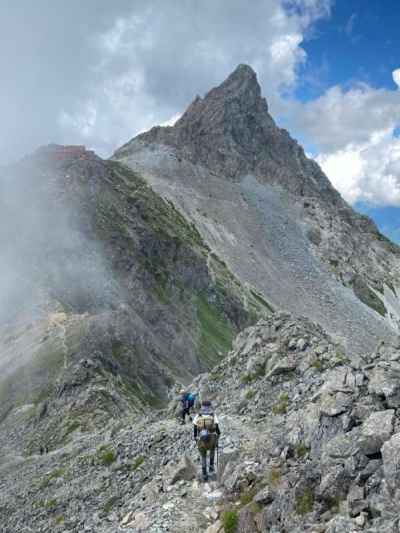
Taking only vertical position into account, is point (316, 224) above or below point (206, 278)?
above

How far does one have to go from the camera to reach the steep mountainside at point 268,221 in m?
132

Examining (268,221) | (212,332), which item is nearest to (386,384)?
(212,332)

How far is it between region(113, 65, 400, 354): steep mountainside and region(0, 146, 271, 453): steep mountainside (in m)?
12.8

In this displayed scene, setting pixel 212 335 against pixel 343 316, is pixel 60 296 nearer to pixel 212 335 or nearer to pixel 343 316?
pixel 212 335

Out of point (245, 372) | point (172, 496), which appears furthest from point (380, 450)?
point (245, 372)

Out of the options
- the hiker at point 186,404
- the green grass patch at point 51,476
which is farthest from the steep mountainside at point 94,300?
the hiker at point 186,404

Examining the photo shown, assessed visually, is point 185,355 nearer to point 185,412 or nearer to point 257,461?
point 185,412

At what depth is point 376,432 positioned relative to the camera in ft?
46.4

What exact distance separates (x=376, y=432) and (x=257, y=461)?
682 centimetres

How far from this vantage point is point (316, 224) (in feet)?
554

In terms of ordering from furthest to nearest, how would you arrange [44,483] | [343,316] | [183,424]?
[343,316] → [44,483] → [183,424]

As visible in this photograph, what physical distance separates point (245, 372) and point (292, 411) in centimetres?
900

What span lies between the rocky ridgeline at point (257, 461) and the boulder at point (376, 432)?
1.2 inches

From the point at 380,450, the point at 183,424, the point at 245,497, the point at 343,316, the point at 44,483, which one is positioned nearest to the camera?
the point at 380,450
